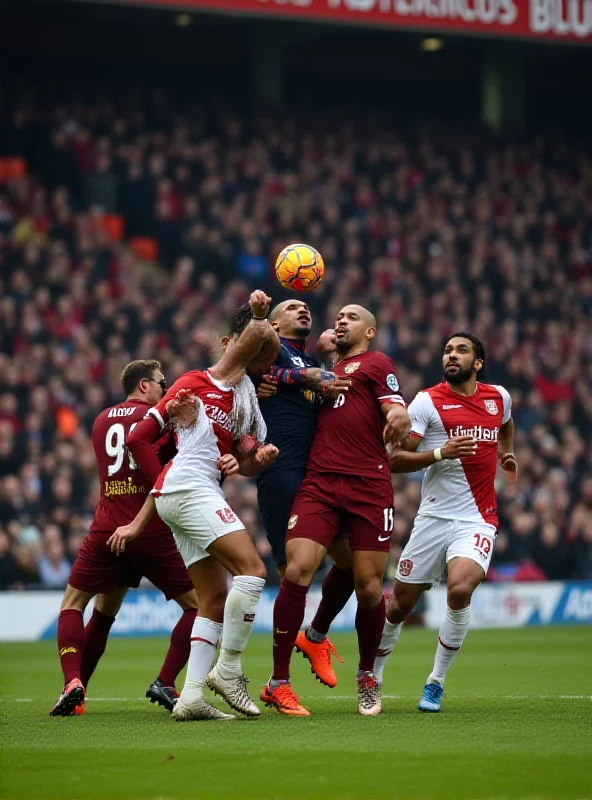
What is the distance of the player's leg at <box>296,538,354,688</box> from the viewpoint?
9.12 metres

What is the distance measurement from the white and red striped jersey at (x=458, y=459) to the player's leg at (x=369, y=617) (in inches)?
32.5

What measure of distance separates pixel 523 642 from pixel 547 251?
43.8 ft

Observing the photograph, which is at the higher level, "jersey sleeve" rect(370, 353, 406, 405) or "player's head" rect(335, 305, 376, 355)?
"player's head" rect(335, 305, 376, 355)

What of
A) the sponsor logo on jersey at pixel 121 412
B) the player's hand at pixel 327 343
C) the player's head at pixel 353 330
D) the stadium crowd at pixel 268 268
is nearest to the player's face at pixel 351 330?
the player's head at pixel 353 330

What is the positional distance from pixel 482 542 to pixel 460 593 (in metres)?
0.45

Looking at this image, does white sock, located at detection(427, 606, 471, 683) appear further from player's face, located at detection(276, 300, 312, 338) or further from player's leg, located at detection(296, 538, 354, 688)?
player's face, located at detection(276, 300, 312, 338)

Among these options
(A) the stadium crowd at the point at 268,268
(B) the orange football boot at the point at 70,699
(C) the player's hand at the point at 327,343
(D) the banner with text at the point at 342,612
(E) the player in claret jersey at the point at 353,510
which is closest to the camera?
(E) the player in claret jersey at the point at 353,510

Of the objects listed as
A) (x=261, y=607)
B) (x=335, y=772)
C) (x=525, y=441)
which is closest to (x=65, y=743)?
(x=335, y=772)

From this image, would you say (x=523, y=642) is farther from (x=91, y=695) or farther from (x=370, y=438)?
(x=370, y=438)

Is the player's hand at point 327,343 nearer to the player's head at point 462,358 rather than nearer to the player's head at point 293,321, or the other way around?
the player's head at point 293,321

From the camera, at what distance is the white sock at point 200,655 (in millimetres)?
8195

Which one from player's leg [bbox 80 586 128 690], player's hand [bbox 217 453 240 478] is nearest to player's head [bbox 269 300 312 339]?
player's hand [bbox 217 453 240 478]

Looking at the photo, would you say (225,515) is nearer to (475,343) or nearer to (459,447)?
(459,447)

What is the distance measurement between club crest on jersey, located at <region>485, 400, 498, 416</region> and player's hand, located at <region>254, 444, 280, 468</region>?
1.80 m
